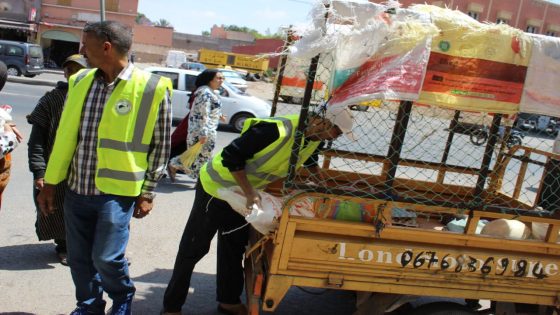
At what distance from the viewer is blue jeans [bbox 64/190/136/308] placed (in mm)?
2713

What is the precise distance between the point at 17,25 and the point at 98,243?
34.5 m

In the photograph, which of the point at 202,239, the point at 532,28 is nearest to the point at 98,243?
the point at 202,239

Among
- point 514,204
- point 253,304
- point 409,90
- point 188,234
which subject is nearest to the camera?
point 409,90

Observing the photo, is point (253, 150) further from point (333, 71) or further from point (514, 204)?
point (514, 204)

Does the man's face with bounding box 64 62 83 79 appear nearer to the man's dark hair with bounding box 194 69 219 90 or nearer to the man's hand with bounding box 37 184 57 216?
the man's hand with bounding box 37 184 57 216

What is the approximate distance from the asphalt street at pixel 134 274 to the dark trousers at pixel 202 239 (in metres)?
0.39

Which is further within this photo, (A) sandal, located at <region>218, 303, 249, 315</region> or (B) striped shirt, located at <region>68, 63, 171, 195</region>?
(A) sandal, located at <region>218, 303, 249, 315</region>

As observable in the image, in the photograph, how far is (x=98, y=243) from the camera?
2.73 meters

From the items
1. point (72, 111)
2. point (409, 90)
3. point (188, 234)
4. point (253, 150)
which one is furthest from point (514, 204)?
point (72, 111)

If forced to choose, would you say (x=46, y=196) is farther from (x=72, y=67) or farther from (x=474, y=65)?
(x=474, y=65)

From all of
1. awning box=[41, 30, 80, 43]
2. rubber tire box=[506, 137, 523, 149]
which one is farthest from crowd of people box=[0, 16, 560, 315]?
awning box=[41, 30, 80, 43]

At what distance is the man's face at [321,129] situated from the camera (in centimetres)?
283

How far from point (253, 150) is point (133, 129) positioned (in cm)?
66

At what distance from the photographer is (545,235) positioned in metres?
2.86
